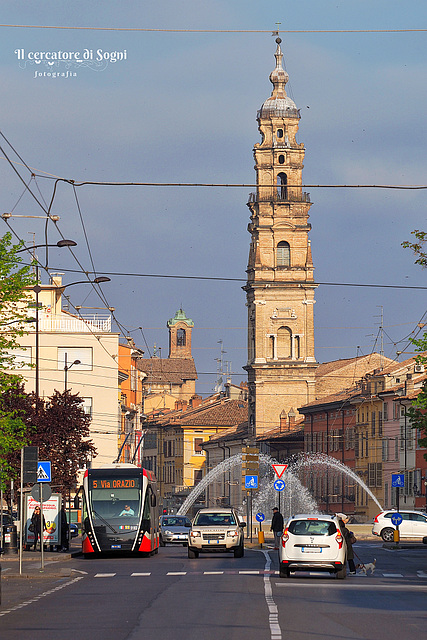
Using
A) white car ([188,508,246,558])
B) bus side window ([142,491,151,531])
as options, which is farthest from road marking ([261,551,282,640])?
bus side window ([142,491,151,531])

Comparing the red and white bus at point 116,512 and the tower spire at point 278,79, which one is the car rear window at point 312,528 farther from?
the tower spire at point 278,79

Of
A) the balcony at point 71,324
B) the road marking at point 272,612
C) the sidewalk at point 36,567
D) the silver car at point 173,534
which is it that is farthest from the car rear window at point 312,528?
→ the balcony at point 71,324

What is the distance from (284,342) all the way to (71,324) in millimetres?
40799

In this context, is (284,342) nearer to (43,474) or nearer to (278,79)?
(278,79)

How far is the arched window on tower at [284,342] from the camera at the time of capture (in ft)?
413

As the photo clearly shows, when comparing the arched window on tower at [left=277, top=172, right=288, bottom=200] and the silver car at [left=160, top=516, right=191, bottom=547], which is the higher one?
the arched window on tower at [left=277, top=172, right=288, bottom=200]

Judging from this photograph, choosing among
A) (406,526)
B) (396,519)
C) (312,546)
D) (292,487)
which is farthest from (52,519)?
(292,487)

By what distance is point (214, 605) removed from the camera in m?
20.0

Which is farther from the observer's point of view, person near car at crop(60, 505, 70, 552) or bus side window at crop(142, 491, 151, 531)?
person near car at crop(60, 505, 70, 552)

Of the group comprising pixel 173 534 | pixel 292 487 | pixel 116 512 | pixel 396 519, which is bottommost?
pixel 173 534

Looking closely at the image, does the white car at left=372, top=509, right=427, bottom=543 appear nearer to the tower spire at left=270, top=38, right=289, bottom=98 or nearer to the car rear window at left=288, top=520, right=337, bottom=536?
the car rear window at left=288, top=520, right=337, bottom=536

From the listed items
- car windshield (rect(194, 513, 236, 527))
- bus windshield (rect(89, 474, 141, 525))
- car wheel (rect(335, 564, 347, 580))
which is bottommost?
car wheel (rect(335, 564, 347, 580))

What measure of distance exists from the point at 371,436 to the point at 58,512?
6093cm

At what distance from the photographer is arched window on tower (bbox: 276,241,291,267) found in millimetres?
127438
